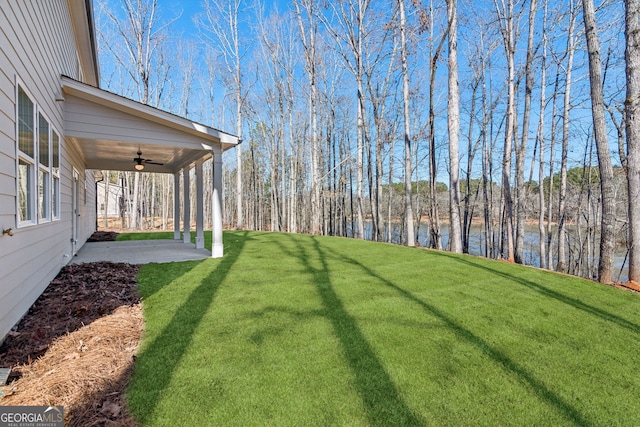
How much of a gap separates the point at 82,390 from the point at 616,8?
48.3ft

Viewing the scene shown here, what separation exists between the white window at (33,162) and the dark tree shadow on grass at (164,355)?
162 centimetres

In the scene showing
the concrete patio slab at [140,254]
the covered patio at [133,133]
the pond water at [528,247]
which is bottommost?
the pond water at [528,247]

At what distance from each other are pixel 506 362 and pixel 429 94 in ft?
44.0

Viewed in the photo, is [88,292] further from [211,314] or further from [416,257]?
[416,257]

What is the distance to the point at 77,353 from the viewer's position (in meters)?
2.41

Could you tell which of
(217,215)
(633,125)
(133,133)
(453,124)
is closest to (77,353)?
(133,133)

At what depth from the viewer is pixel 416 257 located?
658 cm

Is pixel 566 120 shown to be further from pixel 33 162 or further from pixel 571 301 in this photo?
pixel 33 162

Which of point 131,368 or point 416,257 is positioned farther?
point 416,257

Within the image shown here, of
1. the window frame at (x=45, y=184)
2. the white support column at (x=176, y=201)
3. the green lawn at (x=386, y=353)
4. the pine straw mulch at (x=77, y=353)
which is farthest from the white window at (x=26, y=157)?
the white support column at (x=176, y=201)

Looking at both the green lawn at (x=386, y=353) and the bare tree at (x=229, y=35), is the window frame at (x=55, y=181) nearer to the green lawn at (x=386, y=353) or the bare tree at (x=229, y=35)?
the green lawn at (x=386, y=353)

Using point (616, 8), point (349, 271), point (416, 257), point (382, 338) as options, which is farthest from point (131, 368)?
point (616, 8)

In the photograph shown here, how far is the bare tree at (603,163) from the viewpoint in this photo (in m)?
5.04

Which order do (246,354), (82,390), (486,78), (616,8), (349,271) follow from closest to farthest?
(82,390)
(246,354)
(349,271)
(616,8)
(486,78)
